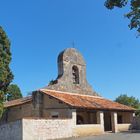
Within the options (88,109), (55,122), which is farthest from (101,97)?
(55,122)

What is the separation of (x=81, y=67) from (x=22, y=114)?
27.0 ft

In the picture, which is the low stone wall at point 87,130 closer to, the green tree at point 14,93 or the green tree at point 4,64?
the green tree at point 4,64

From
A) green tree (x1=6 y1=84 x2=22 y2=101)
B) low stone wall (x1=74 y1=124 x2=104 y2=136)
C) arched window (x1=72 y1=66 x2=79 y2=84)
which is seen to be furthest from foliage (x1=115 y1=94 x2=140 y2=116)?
low stone wall (x1=74 y1=124 x2=104 y2=136)

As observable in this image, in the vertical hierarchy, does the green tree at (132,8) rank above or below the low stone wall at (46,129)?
above

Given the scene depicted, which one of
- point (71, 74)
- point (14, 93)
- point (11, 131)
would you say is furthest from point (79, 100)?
point (14, 93)

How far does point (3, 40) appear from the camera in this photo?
26328mm

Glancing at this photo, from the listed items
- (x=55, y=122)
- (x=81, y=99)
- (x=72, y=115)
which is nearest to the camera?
(x=55, y=122)

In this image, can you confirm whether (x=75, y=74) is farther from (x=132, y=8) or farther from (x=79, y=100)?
(x=132, y=8)

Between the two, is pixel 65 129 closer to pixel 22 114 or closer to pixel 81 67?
pixel 22 114

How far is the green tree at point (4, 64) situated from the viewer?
24.9 metres

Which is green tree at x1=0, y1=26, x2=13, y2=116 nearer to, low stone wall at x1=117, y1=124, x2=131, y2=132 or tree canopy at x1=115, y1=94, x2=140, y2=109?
low stone wall at x1=117, y1=124, x2=131, y2=132

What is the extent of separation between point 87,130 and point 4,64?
9.55 m

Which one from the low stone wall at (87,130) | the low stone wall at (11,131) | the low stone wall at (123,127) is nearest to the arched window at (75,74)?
the low stone wall at (87,130)

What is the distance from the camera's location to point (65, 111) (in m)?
26.7
